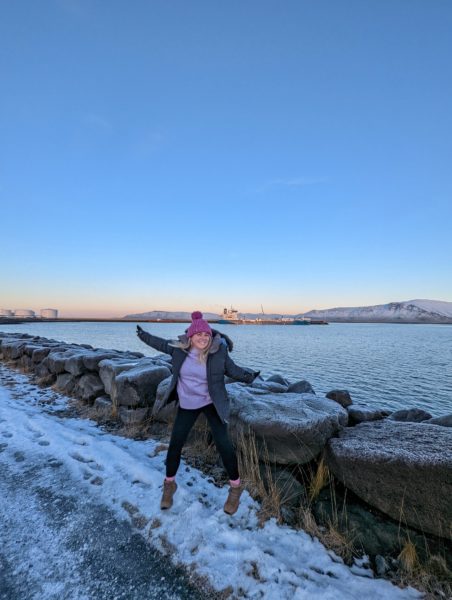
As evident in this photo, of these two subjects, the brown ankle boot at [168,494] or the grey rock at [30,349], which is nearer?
the brown ankle boot at [168,494]

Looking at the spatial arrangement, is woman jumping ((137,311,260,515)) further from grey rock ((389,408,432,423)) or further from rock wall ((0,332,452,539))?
grey rock ((389,408,432,423))

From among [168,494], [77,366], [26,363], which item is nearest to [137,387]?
[77,366]

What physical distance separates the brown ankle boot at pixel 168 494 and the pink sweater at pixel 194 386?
3.37ft

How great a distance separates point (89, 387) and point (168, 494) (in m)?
5.61

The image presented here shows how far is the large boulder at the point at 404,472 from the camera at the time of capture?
3.39 meters

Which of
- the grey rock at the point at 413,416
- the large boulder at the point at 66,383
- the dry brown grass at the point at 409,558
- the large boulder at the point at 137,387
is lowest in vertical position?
the grey rock at the point at 413,416

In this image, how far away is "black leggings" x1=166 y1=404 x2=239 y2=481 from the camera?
3.87m

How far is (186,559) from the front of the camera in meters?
2.95

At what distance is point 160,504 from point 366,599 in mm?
2432

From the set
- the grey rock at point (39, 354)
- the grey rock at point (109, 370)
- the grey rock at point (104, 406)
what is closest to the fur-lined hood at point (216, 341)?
the grey rock at point (104, 406)

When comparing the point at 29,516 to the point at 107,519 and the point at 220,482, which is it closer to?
the point at 107,519

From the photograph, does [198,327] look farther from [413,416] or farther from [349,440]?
[413,416]

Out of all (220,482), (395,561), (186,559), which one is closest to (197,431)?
(220,482)

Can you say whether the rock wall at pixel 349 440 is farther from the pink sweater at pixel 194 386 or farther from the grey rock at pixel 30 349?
the grey rock at pixel 30 349
